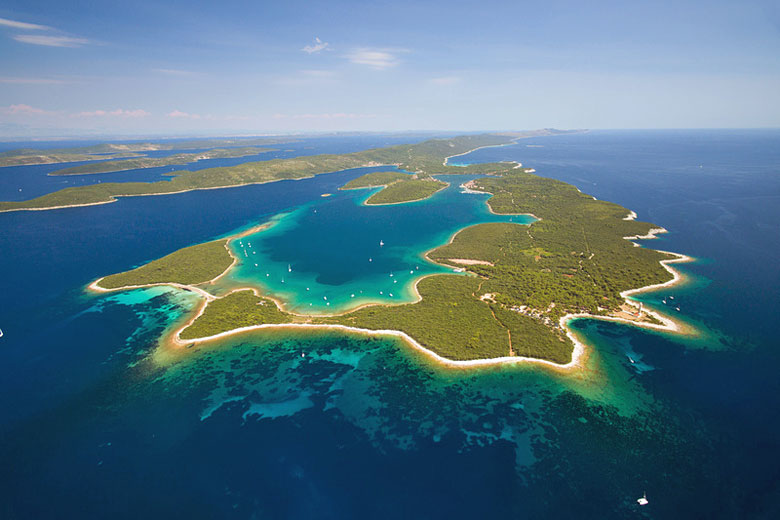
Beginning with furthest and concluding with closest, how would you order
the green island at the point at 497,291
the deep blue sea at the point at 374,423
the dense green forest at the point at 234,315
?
1. the dense green forest at the point at 234,315
2. the green island at the point at 497,291
3. the deep blue sea at the point at 374,423

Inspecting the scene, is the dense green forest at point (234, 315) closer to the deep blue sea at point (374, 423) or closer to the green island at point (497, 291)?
the green island at point (497, 291)

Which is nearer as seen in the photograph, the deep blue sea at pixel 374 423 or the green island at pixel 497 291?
the deep blue sea at pixel 374 423

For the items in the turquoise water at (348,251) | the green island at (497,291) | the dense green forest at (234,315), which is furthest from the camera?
the turquoise water at (348,251)

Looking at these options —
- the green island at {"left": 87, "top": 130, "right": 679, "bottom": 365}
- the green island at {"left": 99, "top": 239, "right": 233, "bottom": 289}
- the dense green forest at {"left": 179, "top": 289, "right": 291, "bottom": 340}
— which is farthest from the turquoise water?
the green island at {"left": 99, "top": 239, "right": 233, "bottom": 289}

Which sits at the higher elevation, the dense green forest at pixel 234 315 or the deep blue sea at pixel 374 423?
the dense green forest at pixel 234 315

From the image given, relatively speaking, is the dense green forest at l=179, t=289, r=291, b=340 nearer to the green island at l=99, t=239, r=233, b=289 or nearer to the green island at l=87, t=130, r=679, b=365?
the green island at l=87, t=130, r=679, b=365

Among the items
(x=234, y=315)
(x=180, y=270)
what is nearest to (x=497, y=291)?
(x=234, y=315)

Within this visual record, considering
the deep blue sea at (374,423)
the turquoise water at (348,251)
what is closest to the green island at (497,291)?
the deep blue sea at (374,423)
